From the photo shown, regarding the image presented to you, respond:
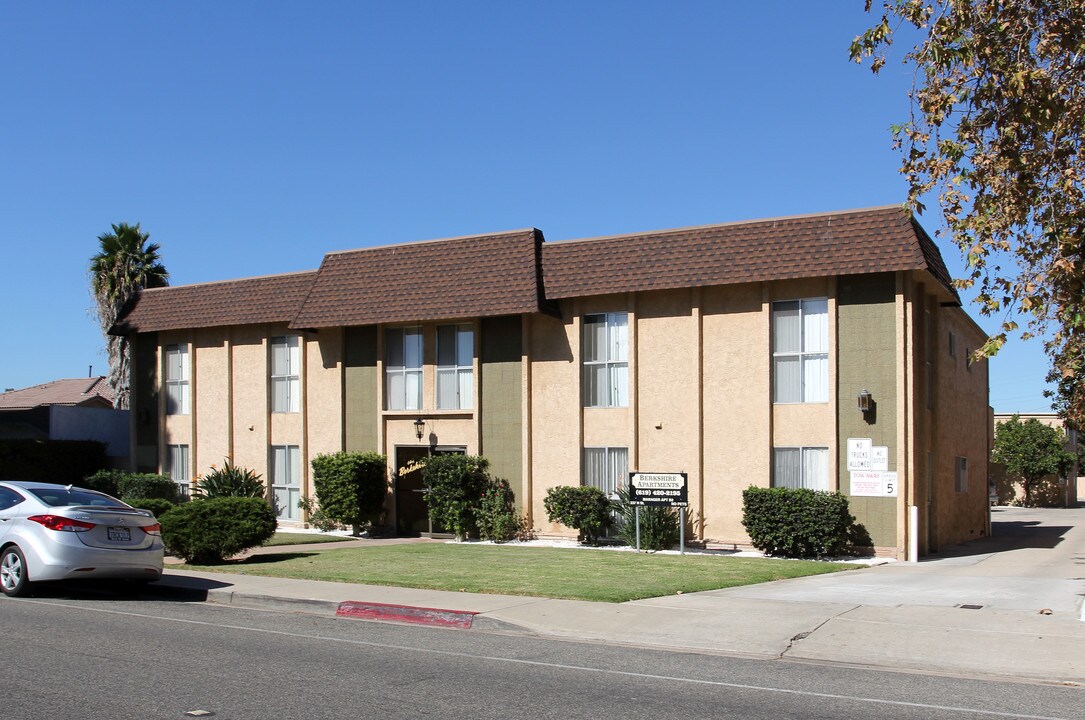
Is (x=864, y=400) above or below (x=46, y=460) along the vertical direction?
above

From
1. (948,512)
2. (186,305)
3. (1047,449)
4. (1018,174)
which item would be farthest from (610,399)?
(1047,449)

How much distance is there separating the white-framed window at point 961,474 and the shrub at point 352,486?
14329mm

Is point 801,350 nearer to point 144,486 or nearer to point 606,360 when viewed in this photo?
point 606,360

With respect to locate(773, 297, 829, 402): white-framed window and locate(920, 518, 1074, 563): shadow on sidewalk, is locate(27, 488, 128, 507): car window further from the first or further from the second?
locate(920, 518, 1074, 563): shadow on sidewalk

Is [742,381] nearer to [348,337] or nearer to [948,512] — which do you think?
[948,512]

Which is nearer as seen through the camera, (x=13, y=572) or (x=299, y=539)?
(x=13, y=572)

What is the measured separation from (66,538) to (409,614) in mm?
4634

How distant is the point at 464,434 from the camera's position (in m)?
24.8

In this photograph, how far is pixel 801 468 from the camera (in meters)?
20.9

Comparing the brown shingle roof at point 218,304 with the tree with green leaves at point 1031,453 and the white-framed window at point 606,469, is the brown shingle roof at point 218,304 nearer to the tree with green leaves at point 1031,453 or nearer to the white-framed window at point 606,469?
the white-framed window at point 606,469

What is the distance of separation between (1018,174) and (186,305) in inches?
903

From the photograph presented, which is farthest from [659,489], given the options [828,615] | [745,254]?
[828,615]

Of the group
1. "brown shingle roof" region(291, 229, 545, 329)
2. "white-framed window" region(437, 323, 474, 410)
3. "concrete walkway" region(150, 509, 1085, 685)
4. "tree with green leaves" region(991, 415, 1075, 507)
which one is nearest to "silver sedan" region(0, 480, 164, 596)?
"concrete walkway" region(150, 509, 1085, 685)

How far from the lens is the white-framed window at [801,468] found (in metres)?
20.7
